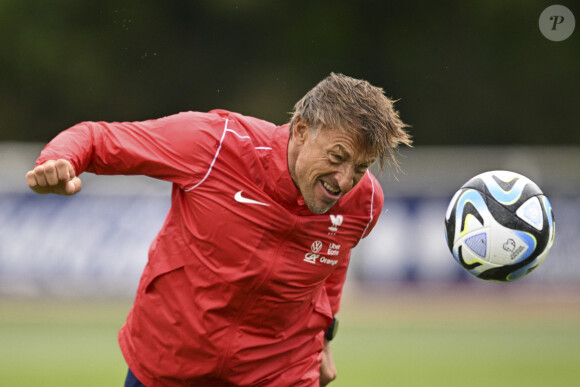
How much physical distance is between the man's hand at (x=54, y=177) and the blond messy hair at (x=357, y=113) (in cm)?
119

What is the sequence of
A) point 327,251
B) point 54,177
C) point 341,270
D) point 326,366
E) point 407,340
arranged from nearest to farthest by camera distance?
1. point 54,177
2. point 327,251
3. point 341,270
4. point 326,366
5. point 407,340

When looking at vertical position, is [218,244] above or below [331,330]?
above

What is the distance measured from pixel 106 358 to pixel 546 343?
16.7ft

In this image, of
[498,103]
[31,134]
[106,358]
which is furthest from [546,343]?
[31,134]

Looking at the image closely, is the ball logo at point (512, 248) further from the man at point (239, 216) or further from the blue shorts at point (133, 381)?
the blue shorts at point (133, 381)

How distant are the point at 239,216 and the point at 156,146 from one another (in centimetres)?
54

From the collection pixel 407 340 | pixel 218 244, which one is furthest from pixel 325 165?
pixel 407 340

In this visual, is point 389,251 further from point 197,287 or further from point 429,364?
point 197,287

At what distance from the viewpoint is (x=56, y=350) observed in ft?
34.0

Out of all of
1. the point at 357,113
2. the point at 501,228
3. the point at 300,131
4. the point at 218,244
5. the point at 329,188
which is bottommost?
the point at 218,244

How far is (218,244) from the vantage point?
4637mm

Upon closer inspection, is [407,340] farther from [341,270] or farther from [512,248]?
[512,248]

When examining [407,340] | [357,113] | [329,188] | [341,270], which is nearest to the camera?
[357,113]

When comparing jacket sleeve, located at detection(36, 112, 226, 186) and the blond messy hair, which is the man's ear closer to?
the blond messy hair
